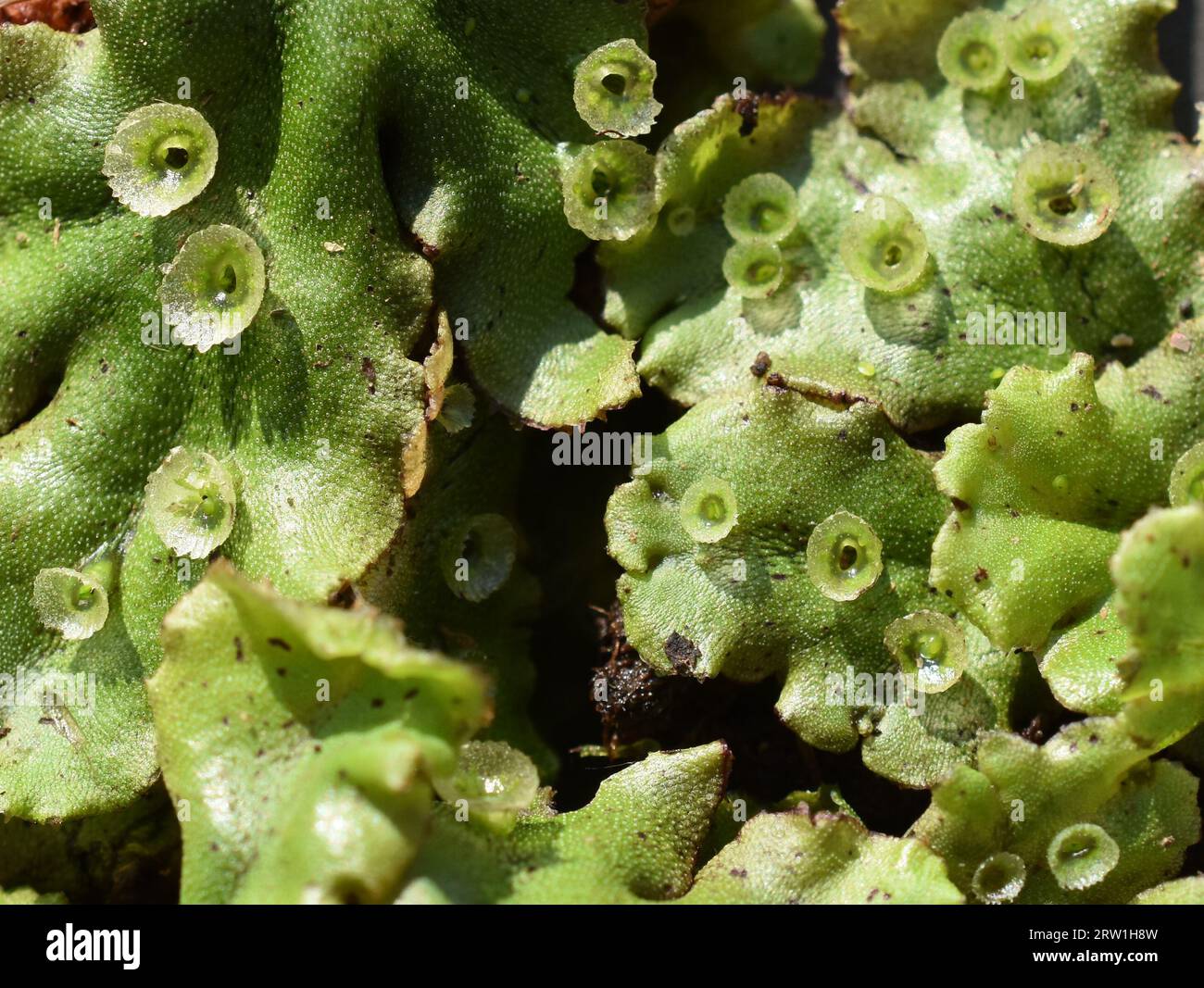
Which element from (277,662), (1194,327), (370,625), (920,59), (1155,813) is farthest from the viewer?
(920,59)

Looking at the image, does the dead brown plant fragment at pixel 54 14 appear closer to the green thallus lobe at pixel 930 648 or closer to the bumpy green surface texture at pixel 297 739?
the bumpy green surface texture at pixel 297 739

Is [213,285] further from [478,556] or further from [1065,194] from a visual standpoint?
[1065,194]

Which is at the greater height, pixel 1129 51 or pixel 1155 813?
pixel 1129 51

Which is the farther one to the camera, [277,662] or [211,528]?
[211,528]

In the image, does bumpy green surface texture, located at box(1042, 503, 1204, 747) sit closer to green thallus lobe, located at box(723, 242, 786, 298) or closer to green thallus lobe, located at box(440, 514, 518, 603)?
green thallus lobe, located at box(723, 242, 786, 298)

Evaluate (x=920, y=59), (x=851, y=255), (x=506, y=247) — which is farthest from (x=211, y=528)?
(x=920, y=59)

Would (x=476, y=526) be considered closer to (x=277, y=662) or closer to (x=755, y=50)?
(x=277, y=662)
